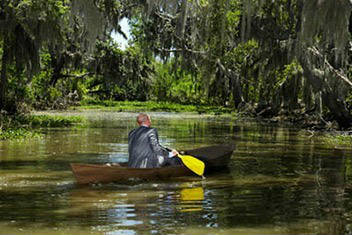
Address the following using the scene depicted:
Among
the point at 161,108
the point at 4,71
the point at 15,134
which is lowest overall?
the point at 15,134

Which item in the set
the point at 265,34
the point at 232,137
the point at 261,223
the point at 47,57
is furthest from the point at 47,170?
the point at 47,57

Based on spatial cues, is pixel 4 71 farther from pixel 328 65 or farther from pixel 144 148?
pixel 144 148

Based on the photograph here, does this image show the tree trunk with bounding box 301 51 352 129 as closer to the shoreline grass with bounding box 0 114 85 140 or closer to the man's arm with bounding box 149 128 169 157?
the shoreline grass with bounding box 0 114 85 140

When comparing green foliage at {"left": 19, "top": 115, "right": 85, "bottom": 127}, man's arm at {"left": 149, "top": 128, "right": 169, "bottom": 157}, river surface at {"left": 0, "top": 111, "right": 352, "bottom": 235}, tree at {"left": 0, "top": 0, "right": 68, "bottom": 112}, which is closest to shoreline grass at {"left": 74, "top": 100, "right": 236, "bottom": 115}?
green foliage at {"left": 19, "top": 115, "right": 85, "bottom": 127}

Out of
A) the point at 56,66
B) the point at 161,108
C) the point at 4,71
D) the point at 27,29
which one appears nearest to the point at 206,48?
the point at 161,108

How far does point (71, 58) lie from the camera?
4059cm

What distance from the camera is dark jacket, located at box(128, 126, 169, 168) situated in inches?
410

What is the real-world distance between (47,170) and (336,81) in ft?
46.3

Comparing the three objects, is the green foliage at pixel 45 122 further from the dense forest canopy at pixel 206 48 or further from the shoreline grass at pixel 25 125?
the dense forest canopy at pixel 206 48

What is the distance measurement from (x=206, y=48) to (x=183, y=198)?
26.3 meters

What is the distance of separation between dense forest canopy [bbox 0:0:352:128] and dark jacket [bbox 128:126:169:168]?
15.1 feet

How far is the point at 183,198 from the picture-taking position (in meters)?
8.36

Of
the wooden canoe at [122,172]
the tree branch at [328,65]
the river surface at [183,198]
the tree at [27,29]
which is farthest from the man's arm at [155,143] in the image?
the tree branch at [328,65]

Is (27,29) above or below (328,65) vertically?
above
